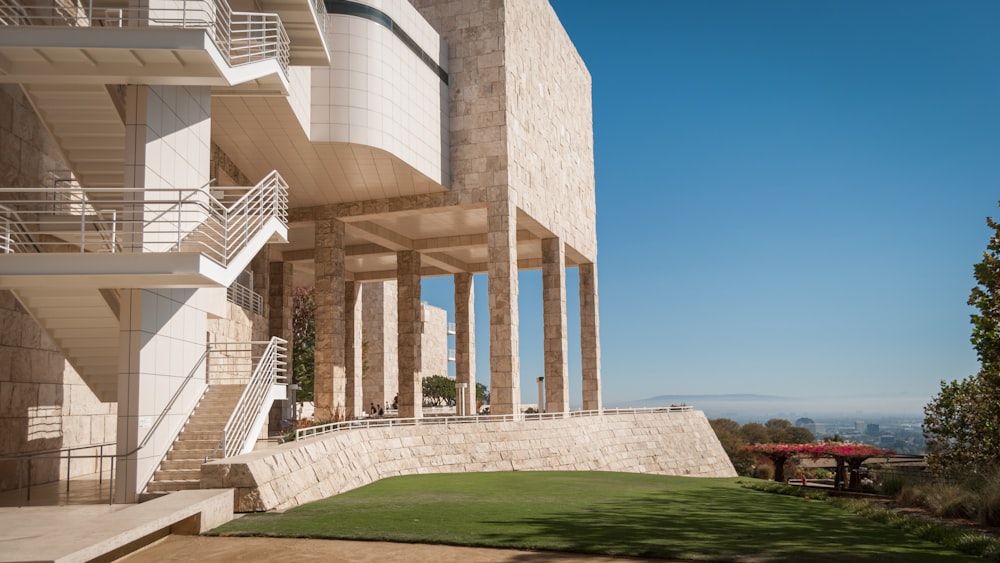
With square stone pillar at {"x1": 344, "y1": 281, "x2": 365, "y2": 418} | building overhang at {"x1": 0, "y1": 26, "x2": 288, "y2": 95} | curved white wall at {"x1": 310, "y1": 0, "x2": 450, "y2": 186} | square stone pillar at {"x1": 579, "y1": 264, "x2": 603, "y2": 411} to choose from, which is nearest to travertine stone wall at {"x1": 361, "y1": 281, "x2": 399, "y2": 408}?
square stone pillar at {"x1": 344, "y1": 281, "x2": 365, "y2": 418}

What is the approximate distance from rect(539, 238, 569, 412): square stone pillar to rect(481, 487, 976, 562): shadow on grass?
71.5 feet

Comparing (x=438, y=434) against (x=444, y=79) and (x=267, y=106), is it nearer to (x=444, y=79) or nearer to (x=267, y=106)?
(x=267, y=106)

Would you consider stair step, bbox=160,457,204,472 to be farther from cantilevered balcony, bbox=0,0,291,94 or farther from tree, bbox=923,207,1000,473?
tree, bbox=923,207,1000,473

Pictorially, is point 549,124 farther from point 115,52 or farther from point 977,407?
point 115,52

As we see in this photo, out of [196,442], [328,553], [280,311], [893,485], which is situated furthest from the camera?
[280,311]

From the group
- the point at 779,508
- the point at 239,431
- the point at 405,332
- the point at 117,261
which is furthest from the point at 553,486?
the point at 405,332

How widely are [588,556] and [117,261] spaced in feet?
27.4

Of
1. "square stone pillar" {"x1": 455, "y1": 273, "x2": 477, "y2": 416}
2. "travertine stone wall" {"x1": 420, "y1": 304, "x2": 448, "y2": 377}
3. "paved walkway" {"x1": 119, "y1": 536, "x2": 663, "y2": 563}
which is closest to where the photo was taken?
"paved walkway" {"x1": 119, "y1": 536, "x2": 663, "y2": 563}

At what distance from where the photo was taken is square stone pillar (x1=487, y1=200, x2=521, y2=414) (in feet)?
105

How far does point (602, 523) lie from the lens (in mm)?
12203

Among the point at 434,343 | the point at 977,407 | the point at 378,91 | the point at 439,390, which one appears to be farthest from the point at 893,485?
the point at 434,343

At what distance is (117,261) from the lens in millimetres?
12570

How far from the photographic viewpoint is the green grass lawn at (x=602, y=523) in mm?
10352

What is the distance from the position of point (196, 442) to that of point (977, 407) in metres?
22.5
